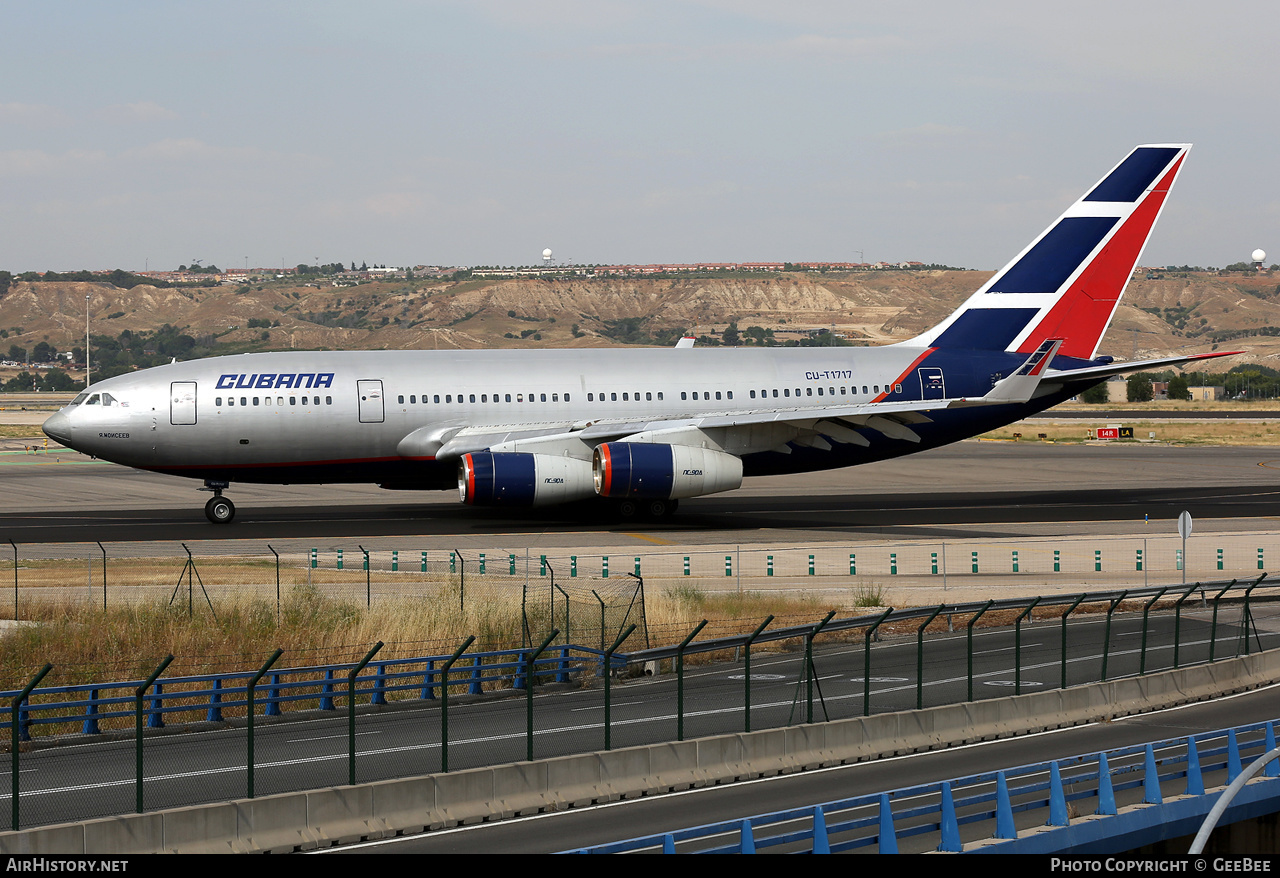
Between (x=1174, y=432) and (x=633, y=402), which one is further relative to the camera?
(x=1174, y=432)

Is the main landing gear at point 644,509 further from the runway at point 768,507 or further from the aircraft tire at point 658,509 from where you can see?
the runway at point 768,507

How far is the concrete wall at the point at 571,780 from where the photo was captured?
14031 mm

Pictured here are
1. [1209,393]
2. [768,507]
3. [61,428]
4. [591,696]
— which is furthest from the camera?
[1209,393]

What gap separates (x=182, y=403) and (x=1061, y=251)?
28.2 meters

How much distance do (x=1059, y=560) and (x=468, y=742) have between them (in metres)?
22.2

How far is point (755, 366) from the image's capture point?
146ft

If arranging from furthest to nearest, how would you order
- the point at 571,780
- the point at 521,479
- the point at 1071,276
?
the point at 1071,276 → the point at 521,479 → the point at 571,780

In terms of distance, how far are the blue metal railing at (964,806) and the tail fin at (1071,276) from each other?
28.4m

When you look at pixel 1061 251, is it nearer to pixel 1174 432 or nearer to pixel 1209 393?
pixel 1174 432

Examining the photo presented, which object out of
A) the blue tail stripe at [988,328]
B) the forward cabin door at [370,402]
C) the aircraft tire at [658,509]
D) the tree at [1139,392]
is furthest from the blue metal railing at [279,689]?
the tree at [1139,392]

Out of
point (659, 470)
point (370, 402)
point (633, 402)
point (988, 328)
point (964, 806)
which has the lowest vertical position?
point (964, 806)

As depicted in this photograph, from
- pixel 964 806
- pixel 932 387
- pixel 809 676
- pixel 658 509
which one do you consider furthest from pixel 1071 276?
pixel 964 806

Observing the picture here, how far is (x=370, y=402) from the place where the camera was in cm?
4028

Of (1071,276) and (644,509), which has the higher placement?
(1071,276)
